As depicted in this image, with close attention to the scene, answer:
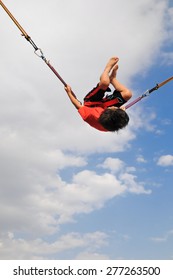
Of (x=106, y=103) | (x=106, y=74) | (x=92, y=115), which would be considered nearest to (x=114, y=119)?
(x=92, y=115)

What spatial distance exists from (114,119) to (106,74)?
4.23 ft

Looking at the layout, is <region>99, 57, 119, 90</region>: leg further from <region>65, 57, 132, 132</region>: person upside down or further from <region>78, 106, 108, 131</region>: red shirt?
<region>78, 106, 108, 131</region>: red shirt

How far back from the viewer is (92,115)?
32.1 ft

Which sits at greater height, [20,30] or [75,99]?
[20,30]

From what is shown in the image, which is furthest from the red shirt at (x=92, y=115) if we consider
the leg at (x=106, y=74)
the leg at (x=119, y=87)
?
the leg at (x=119, y=87)

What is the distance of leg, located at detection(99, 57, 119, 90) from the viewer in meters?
9.98

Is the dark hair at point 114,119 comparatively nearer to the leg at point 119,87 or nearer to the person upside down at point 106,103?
the person upside down at point 106,103

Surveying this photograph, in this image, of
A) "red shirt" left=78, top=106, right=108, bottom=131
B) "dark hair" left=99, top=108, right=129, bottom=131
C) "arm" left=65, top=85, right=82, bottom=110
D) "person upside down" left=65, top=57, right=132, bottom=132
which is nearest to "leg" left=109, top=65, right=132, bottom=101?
"person upside down" left=65, top=57, right=132, bottom=132

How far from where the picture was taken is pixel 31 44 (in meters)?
9.91

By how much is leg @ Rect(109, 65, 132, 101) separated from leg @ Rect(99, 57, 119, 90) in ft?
0.95

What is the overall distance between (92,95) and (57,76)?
1088 mm

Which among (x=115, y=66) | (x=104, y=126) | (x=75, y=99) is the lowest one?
(x=104, y=126)
